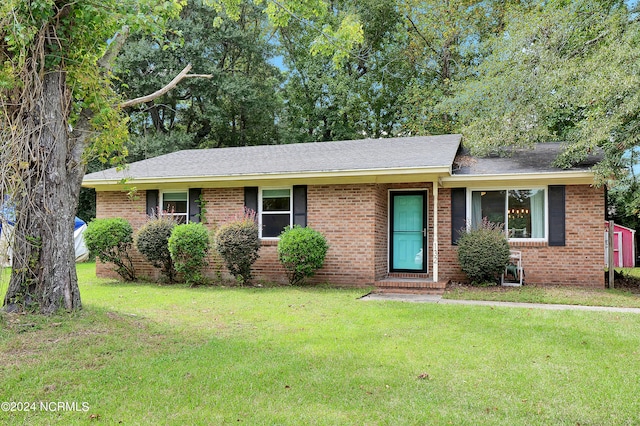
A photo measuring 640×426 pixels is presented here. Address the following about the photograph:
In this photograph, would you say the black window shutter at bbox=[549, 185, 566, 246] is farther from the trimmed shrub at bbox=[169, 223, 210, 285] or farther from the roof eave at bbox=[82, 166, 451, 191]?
the trimmed shrub at bbox=[169, 223, 210, 285]

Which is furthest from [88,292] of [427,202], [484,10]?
[484,10]

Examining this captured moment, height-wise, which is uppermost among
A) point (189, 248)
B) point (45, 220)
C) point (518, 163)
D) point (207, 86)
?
point (207, 86)

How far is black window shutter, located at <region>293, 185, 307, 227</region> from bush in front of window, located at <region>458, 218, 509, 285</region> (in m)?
3.61


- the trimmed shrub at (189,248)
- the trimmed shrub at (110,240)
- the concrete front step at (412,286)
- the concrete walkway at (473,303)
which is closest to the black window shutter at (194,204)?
the trimmed shrub at (189,248)

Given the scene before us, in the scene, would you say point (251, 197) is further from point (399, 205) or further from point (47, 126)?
point (47, 126)

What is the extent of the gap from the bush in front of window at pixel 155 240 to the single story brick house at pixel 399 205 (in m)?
0.83

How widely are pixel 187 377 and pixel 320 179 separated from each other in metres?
6.93

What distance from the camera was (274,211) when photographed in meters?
11.4

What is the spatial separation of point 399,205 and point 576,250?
401cm

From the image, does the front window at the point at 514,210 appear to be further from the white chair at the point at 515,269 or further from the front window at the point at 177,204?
the front window at the point at 177,204

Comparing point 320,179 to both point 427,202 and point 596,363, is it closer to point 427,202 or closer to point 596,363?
point 427,202

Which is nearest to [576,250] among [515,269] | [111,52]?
[515,269]

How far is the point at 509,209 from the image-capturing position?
1075 cm

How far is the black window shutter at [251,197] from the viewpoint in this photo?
11.4m
